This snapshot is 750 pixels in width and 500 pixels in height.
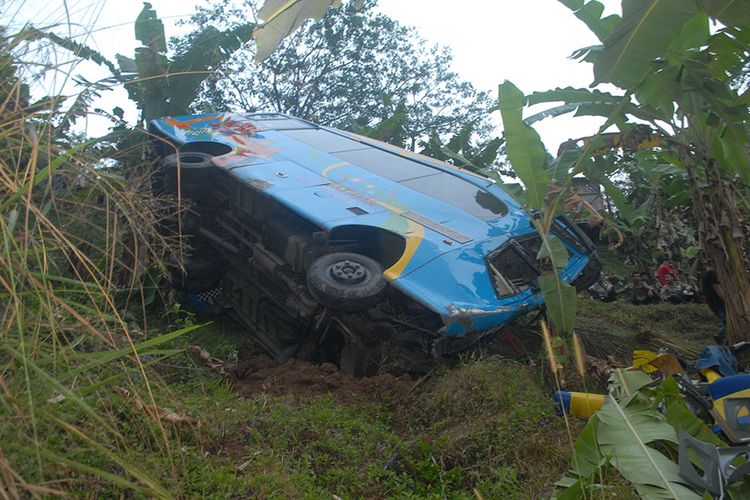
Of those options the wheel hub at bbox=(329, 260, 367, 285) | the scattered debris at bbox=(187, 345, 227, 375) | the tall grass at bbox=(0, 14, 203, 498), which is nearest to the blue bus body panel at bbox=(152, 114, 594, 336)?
the wheel hub at bbox=(329, 260, 367, 285)

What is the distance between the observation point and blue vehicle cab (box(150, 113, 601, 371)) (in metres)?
4.57

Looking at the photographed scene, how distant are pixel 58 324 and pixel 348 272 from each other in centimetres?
277

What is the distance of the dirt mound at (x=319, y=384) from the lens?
4.35 meters

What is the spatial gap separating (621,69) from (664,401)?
2.18 m

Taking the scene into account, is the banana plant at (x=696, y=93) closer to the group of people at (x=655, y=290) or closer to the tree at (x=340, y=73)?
the group of people at (x=655, y=290)

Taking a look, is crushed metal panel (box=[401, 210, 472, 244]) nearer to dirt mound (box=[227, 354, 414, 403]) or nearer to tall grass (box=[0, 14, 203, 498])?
dirt mound (box=[227, 354, 414, 403])

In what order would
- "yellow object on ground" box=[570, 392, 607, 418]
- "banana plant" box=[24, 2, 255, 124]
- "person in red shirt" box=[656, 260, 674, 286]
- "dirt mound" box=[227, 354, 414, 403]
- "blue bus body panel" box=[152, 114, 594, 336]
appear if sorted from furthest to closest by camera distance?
1. "person in red shirt" box=[656, 260, 674, 286]
2. "banana plant" box=[24, 2, 255, 124]
3. "blue bus body panel" box=[152, 114, 594, 336]
4. "dirt mound" box=[227, 354, 414, 403]
5. "yellow object on ground" box=[570, 392, 607, 418]

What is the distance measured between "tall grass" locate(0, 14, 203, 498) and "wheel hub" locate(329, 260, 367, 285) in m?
2.03

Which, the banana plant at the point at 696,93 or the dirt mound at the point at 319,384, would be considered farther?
the dirt mound at the point at 319,384

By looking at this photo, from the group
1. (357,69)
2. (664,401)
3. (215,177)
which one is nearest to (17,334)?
(664,401)

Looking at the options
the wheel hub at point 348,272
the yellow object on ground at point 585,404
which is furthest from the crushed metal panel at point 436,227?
the yellow object on ground at point 585,404

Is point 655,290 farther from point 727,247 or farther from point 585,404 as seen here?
point 585,404

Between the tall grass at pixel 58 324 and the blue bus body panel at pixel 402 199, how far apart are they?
2.34 m

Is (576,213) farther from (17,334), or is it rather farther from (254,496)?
(17,334)
